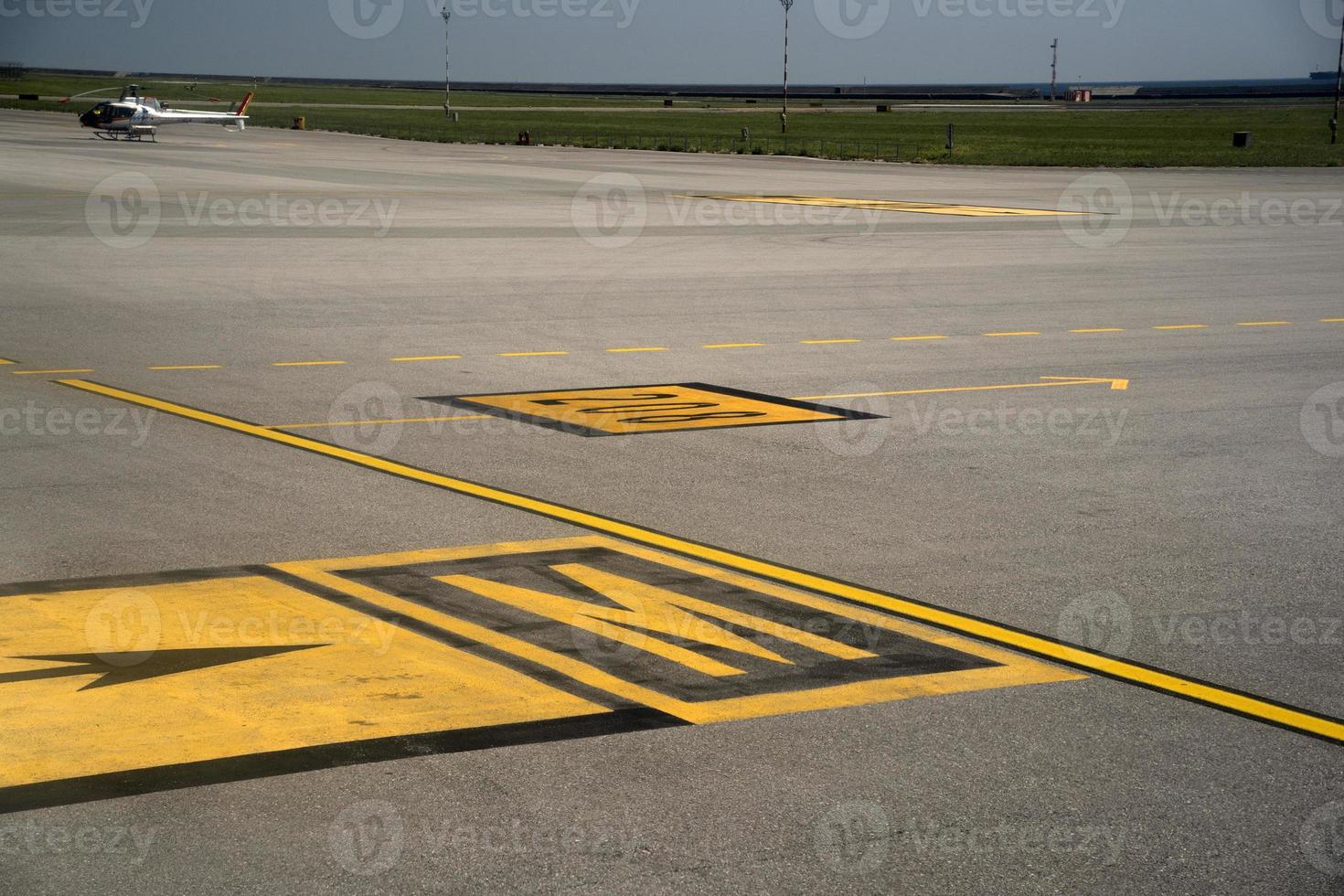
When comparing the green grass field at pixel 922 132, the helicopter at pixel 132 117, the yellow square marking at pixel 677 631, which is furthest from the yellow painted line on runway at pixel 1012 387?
the helicopter at pixel 132 117

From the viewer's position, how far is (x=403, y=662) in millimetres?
6805

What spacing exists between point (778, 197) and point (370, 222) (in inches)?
531

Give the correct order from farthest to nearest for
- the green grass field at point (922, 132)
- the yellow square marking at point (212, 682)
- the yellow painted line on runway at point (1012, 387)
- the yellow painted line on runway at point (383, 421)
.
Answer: the green grass field at point (922, 132)
the yellow painted line on runway at point (1012, 387)
the yellow painted line on runway at point (383, 421)
the yellow square marking at point (212, 682)

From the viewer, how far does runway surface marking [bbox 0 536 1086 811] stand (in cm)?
591

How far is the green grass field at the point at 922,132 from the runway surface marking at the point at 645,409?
52713 millimetres

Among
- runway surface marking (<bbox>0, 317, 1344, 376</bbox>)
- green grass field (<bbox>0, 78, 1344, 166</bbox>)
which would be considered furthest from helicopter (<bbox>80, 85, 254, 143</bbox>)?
runway surface marking (<bbox>0, 317, 1344, 376</bbox>)

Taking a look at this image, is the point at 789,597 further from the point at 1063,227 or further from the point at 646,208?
the point at 646,208

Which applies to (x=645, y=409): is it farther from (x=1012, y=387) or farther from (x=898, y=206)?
(x=898, y=206)

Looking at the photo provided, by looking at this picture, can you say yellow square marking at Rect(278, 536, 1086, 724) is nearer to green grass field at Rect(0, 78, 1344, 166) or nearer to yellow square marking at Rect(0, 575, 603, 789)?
yellow square marking at Rect(0, 575, 603, 789)

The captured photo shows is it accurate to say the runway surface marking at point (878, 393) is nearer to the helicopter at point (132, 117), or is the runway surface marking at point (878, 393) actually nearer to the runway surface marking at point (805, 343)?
the runway surface marking at point (805, 343)

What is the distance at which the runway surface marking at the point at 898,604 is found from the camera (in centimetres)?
643

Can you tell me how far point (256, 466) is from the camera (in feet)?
35.1

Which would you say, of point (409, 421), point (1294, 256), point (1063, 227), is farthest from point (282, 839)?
point (1063, 227)

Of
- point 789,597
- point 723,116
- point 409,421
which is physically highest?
point 723,116
